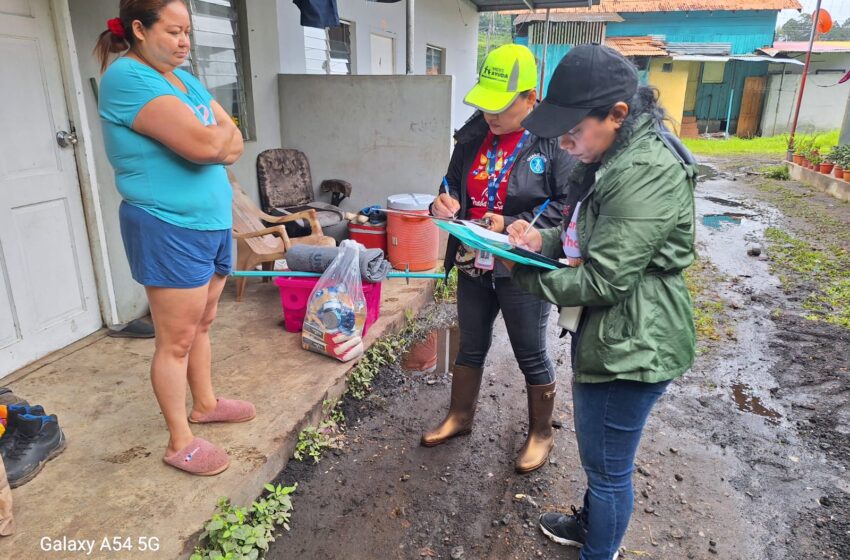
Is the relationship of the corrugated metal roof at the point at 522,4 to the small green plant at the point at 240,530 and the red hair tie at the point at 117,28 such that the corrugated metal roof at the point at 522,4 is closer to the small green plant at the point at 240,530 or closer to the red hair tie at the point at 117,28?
the red hair tie at the point at 117,28

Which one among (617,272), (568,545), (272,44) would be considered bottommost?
(568,545)

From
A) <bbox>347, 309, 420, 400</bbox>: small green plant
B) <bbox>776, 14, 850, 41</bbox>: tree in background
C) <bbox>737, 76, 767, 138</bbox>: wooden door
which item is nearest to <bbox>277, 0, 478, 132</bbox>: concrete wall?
<bbox>347, 309, 420, 400</bbox>: small green plant

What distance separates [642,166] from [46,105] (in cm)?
339

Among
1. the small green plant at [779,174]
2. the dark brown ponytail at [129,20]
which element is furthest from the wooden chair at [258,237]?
the small green plant at [779,174]

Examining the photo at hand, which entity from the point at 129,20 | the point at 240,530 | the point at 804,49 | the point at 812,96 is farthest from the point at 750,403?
the point at 804,49

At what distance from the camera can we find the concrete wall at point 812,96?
62.1 feet

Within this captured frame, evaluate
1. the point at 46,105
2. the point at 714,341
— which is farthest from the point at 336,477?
the point at 714,341

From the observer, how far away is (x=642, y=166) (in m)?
1.44

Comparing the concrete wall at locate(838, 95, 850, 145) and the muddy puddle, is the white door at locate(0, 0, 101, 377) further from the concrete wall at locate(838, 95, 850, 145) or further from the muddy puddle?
the concrete wall at locate(838, 95, 850, 145)

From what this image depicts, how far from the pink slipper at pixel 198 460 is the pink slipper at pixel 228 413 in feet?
1.00

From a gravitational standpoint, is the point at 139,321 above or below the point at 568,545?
above

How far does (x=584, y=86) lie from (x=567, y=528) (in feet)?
5.70

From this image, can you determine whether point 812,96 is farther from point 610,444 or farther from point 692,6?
point 610,444

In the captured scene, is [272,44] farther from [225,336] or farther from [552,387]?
[552,387]
